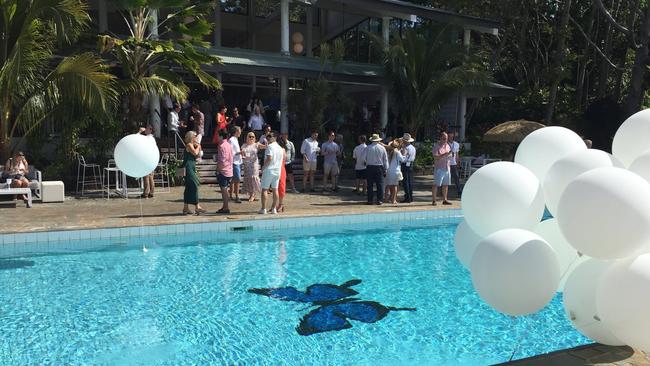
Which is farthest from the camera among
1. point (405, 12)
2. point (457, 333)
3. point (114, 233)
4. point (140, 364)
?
point (405, 12)

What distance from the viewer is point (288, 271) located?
7809mm

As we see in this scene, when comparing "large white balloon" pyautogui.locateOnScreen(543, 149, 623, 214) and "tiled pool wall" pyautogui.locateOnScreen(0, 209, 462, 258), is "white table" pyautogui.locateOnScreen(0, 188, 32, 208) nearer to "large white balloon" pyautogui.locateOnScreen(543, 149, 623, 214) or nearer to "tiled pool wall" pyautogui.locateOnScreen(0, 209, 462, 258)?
"tiled pool wall" pyautogui.locateOnScreen(0, 209, 462, 258)

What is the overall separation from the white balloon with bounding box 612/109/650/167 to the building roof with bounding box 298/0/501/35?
1571 centimetres

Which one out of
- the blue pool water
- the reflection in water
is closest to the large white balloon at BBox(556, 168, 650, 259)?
the blue pool water

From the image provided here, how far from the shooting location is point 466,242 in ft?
13.7

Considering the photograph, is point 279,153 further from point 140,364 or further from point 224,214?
point 140,364

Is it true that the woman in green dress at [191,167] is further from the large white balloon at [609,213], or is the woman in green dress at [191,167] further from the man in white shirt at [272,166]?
the large white balloon at [609,213]

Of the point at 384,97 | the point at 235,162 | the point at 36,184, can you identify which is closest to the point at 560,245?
the point at 235,162

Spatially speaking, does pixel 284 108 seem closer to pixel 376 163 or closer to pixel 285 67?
pixel 285 67

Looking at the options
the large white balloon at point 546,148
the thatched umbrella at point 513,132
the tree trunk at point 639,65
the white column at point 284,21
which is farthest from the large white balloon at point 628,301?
the white column at point 284,21

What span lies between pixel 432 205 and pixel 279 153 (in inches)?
153

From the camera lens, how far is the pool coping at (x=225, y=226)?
28.2 ft

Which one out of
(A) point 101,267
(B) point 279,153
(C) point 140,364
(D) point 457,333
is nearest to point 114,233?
(A) point 101,267

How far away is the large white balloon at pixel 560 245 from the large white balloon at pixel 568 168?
0.16m
